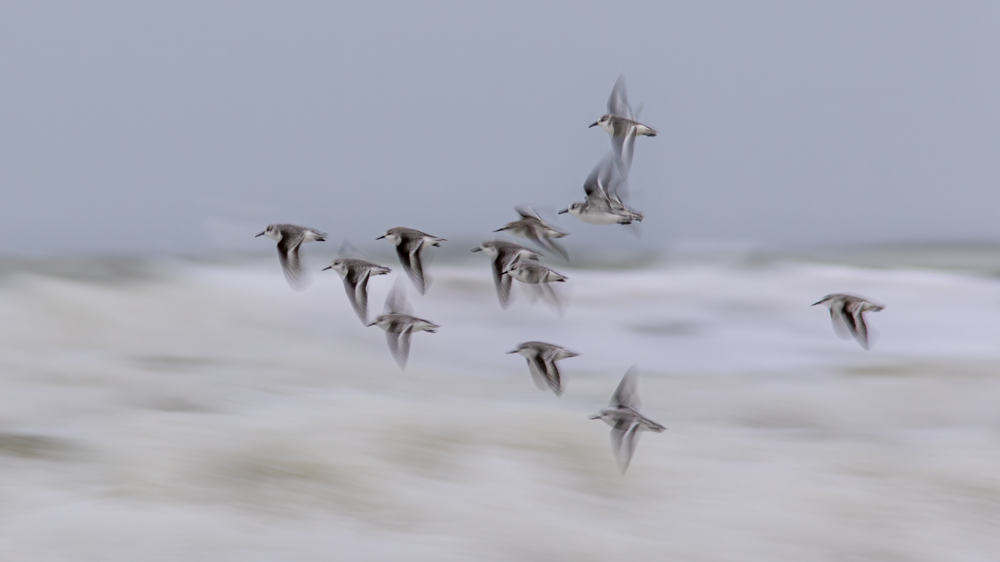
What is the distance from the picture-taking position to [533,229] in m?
2.44

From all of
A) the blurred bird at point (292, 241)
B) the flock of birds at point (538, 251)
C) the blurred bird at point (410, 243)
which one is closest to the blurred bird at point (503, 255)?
the flock of birds at point (538, 251)

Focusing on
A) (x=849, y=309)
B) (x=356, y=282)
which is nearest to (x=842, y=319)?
(x=849, y=309)

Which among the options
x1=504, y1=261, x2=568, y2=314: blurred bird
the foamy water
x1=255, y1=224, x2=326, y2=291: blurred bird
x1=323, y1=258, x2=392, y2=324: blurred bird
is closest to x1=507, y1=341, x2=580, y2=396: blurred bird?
x1=504, y1=261, x2=568, y2=314: blurred bird

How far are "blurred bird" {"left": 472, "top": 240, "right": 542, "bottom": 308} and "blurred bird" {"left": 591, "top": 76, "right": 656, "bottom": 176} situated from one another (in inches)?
12.5

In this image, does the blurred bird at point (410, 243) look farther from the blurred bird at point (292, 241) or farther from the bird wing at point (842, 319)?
the bird wing at point (842, 319)

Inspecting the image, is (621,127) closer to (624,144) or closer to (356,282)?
(624,144)

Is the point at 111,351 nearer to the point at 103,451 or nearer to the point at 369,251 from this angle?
the point at 103,451

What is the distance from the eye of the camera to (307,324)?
25.9 feet

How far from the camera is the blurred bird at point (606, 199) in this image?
231cm

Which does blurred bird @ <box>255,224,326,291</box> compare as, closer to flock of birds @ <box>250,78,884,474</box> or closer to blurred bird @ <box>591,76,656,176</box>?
flock of birds @ <box>250,78,884,474</box>

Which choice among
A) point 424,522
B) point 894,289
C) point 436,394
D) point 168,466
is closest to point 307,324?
point 436,394

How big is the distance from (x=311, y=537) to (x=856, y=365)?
4635 mm

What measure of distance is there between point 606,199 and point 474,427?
296cm

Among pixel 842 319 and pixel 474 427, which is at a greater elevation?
pixel 474 427
